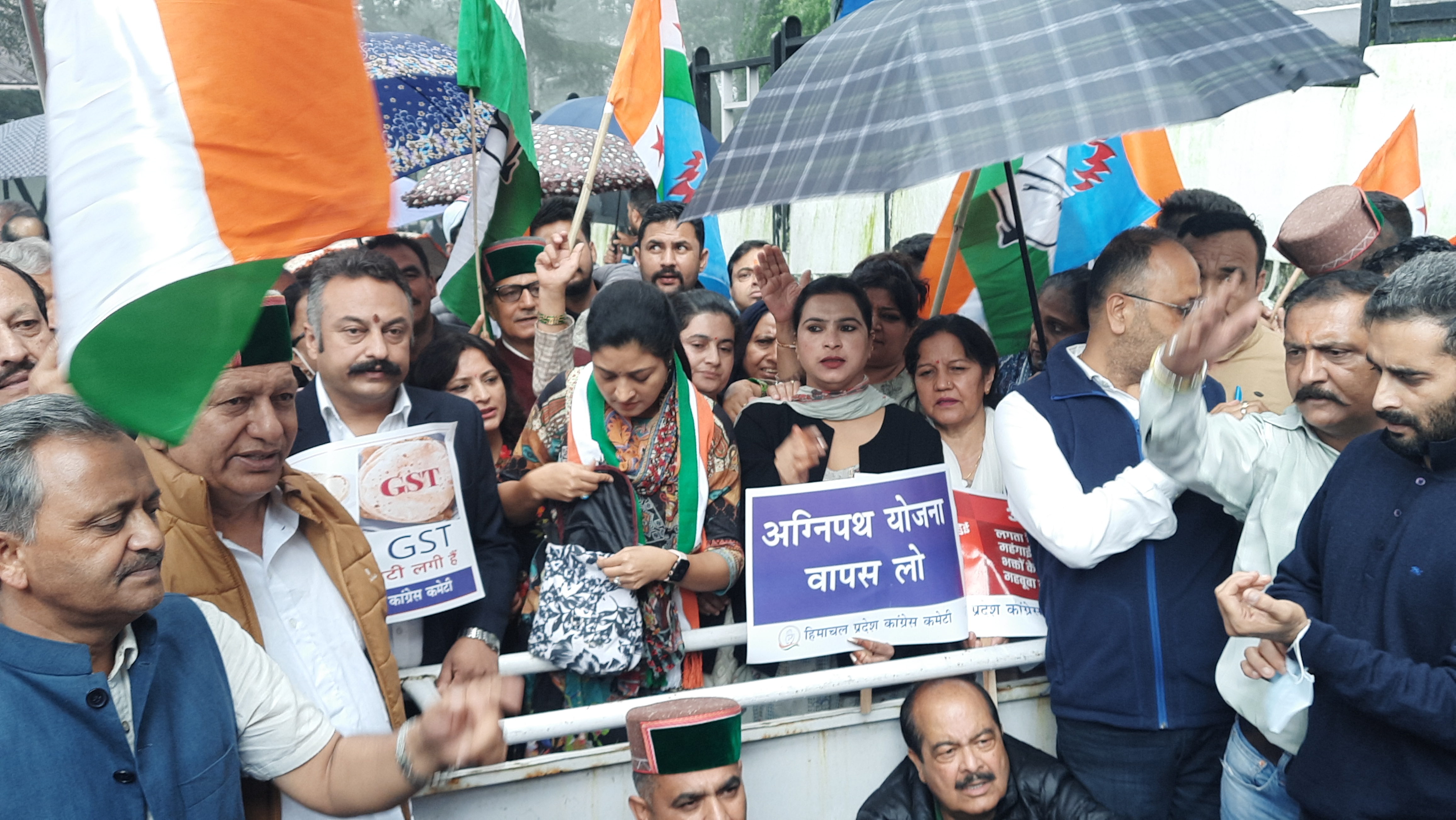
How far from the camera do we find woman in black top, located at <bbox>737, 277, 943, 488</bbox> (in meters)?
3.46

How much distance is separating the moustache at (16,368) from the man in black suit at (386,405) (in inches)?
28.8

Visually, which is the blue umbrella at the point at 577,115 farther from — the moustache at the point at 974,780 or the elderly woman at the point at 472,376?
the moustache at the point at 974,780

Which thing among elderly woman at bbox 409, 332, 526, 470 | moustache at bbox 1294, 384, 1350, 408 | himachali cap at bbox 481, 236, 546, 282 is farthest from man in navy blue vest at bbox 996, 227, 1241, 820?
himachali cap at bbox 481, 236, 546, 282

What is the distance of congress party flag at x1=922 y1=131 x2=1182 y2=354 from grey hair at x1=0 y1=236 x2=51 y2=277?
3.79m

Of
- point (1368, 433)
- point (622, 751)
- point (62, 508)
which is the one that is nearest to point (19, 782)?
point (62, 508)

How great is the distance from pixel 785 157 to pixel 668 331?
58 centimetres

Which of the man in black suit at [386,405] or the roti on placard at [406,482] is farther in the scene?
the man in black suit at [386,405]

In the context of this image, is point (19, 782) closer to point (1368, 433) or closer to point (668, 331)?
point (668, 331)

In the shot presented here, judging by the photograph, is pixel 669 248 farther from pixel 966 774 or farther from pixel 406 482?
pixel 966 774

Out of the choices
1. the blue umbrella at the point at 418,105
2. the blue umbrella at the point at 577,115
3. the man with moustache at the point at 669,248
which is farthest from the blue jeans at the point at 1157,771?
the blue umbrella at the point at 577,115

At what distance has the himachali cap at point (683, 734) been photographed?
265 centimetres

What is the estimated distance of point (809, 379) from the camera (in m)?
3.79

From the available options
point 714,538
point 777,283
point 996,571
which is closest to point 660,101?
point 777,283

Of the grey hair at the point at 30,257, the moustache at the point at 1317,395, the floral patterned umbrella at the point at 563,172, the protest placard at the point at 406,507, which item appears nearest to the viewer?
the moustache at the point at 1317,395
